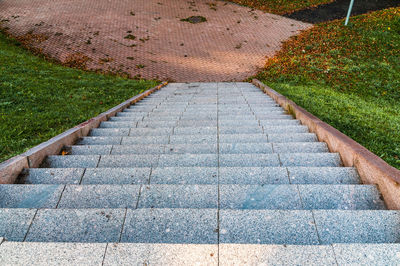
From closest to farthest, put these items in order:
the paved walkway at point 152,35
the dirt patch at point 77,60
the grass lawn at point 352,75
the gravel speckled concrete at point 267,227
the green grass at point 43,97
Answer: the gravel speckled concrete at point 267,227
the green grass at point 43,97
the grass lawn at point 352,75
the dirt patch at point 77,60
the paved walkway at point 152,35

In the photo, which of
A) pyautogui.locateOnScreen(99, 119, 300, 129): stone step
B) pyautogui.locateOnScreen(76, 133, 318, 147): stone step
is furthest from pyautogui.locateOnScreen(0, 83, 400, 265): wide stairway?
pyautogui.locateOnScreen(99, 119, 300, 129): stone step

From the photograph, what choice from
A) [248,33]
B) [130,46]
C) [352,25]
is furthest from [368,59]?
[130,46]

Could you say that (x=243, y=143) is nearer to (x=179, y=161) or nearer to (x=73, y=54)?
(x=179, y=161)

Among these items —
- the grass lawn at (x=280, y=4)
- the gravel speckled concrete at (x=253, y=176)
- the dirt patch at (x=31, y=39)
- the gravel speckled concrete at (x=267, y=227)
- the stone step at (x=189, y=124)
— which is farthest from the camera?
the grass lawn at (x=280, y=4)

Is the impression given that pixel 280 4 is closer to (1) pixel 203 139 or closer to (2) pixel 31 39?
(2) pixel 31 39

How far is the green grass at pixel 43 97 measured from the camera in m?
4.12

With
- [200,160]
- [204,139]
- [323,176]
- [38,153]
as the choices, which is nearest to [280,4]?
[204,139]

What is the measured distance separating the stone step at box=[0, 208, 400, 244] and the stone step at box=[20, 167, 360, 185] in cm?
66

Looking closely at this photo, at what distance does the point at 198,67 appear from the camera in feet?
39.1

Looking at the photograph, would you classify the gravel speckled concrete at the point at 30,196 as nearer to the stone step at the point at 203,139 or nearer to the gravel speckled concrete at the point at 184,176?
the gravel speckled concrete at the point at 184,176

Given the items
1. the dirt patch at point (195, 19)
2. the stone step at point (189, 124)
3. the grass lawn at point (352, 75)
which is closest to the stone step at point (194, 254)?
the grass lawn at point (352, 75)

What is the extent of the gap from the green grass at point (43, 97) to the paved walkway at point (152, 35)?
173 centimetres

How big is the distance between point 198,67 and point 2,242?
1114 centimetres

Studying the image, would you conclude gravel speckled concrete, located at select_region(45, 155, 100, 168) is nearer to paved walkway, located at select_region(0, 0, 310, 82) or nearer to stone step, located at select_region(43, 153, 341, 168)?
stone step, located at select_region(43, 153, 341, 168)
